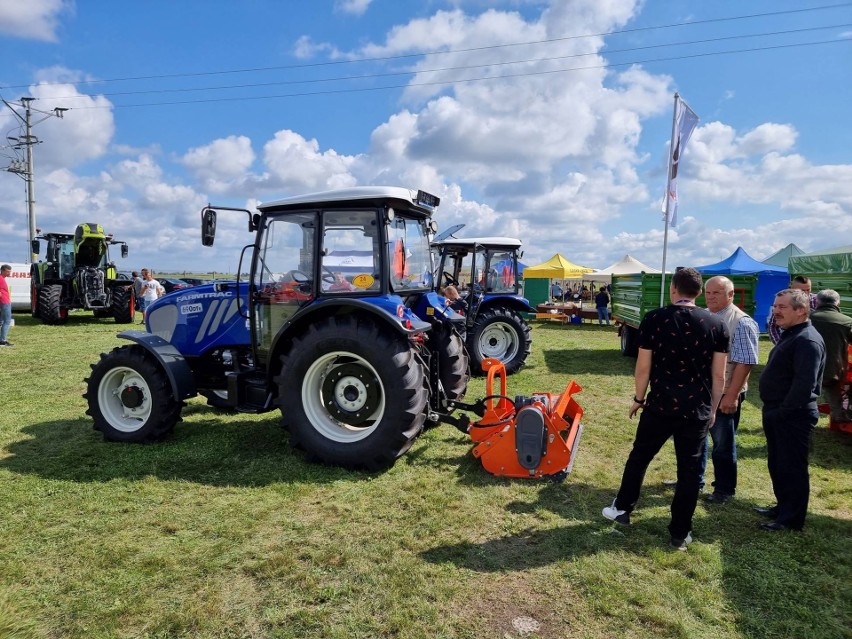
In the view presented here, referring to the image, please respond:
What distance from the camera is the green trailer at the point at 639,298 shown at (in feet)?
30.5

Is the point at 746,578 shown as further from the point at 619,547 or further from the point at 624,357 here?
the point at 624,357

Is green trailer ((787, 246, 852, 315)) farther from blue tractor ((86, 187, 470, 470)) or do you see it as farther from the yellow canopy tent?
the yellow canopy tent

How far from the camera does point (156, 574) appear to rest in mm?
2643

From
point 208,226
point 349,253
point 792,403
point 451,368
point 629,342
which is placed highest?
point 208,226

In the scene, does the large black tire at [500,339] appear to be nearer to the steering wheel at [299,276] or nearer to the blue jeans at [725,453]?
the steering wheel at [299,276]

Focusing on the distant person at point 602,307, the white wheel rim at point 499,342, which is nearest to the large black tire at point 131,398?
the white wheel rim at point 499,342

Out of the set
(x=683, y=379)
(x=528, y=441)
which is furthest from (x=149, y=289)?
(x=683, y=379)

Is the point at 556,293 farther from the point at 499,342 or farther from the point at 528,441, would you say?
the point at 528,441

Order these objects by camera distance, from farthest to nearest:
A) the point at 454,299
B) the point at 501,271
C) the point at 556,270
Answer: the point at 556,270 → the point at 501,271 → the point at 454,299

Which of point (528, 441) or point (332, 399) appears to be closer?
point (528, 441)

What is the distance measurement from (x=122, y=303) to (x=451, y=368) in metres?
13.3

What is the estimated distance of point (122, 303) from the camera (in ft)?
48.5

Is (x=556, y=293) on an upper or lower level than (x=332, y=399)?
upper

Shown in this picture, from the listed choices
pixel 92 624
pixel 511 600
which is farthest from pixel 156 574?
pixel 511 600
